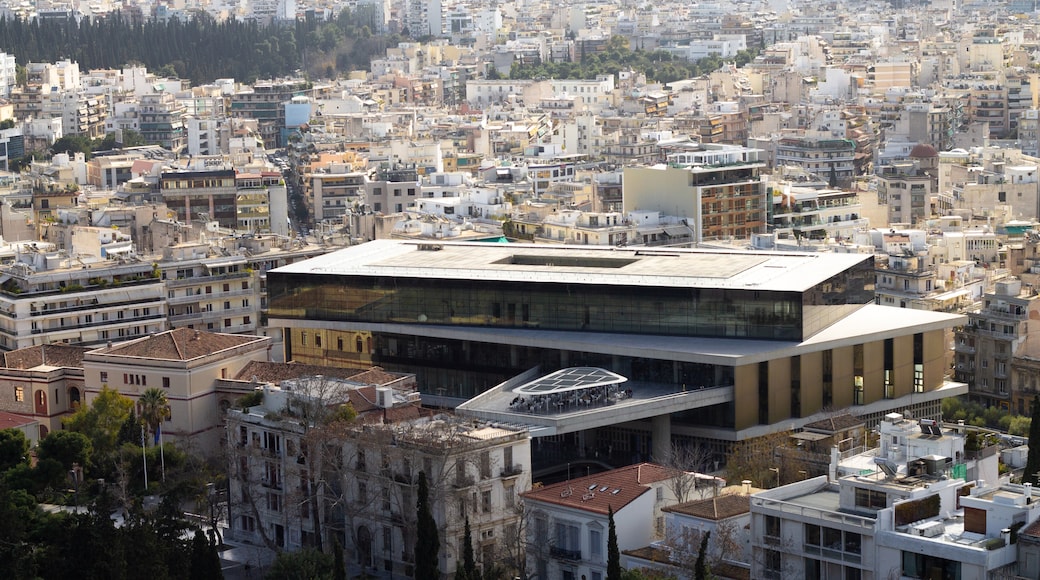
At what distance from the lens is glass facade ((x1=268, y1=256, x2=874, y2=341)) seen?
60.3 metres

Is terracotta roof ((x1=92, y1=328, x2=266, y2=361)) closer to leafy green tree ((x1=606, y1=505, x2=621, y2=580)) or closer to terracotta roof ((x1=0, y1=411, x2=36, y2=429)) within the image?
terracotta roof ((x1=0, y1=411, x2=36, y2=429))

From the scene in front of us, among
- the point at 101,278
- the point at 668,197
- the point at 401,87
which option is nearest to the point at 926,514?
the point at 101,278

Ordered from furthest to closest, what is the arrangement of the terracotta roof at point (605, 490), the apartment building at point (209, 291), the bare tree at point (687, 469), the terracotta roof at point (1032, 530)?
the apartment building at point (209, 291)
the bare tree at point (687, 469)
the terracotta roof at point (605, 490)
the terracotta roof at point (1032, 530)

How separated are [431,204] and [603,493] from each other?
51008 mm

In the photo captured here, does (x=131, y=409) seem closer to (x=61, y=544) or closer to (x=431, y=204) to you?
(x=61, y=544)

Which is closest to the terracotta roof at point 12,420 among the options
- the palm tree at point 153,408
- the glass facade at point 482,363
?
the palm tree at point 153,408

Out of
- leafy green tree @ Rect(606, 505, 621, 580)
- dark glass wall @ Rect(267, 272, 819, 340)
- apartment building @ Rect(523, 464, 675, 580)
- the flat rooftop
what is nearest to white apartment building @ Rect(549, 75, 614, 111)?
the flat rooftop

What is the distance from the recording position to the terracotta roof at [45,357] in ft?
215

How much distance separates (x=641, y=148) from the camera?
131 metres

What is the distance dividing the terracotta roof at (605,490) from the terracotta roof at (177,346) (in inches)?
584

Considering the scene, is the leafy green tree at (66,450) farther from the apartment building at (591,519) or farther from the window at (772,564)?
the window at (772,564)

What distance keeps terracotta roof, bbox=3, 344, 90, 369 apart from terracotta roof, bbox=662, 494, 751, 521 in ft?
80.0

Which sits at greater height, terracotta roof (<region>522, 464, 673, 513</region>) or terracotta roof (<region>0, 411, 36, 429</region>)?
terracotta roof (<region>522, 464, 673, 513</region>)

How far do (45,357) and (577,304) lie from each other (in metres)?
15.9
